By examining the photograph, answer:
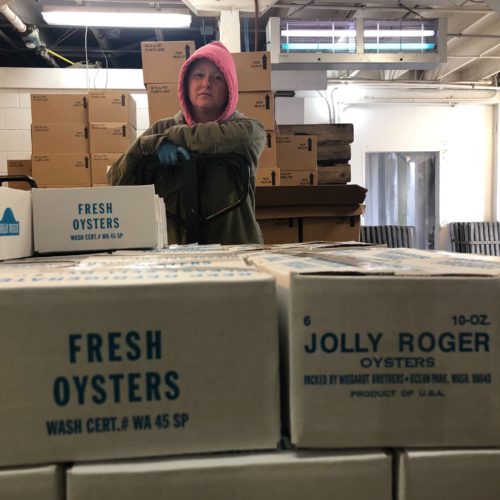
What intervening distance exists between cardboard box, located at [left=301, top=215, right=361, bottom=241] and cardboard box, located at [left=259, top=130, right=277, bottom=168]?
750mm

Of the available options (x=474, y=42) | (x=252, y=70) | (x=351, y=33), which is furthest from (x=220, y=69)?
(x=474, y=42)

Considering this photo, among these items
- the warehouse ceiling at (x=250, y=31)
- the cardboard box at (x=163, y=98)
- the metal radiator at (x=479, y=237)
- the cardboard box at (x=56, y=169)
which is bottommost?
the metal radiator at (x=479, y=237)

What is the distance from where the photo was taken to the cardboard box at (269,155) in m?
2.85

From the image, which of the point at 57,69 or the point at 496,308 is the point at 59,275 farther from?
the point at 57,69

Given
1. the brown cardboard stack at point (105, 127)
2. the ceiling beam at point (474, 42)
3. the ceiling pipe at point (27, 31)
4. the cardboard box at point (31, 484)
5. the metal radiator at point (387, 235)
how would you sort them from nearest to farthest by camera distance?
the cardboard box at point (31, 484), the ceiling pipe at point (27, 31), the brown cardboard stack at point (105, 127), the ceiling beam at point (474, 42), the metal radiator at point (387, 235)

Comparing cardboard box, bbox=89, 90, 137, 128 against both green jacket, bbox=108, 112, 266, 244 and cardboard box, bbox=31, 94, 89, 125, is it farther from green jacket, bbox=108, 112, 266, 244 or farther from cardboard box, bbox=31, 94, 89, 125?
green jacket, bbox=108, 112, 266, 244

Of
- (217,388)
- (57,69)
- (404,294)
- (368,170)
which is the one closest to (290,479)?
(217,388)

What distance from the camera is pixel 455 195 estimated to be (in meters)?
5.63

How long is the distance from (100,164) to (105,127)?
28 cm

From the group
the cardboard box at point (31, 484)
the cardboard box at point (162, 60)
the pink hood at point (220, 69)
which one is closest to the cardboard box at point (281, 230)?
the pink hood at point (220, 69)

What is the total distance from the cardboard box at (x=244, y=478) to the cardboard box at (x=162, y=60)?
2.78m

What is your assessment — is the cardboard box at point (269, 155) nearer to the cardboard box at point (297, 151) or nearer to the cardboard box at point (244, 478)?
the cardboard box at point (297, 151)

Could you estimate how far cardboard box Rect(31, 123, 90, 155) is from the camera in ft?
10.8

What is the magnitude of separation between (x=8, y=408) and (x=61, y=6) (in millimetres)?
3682
